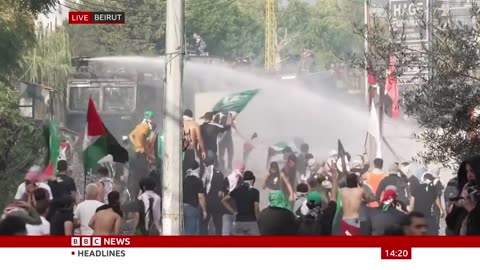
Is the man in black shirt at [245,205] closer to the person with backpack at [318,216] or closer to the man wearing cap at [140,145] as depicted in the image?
the person with backpack at [318,216]

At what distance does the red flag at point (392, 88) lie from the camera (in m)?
11.0

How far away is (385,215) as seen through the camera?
10.9 m

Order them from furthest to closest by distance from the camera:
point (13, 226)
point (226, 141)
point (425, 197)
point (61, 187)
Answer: point (226, 141) → point (425, 197) → point (61, 187) → point (13, 226)

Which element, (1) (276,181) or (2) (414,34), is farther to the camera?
(1) (276,181)

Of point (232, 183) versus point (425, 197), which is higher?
point (232, 183)

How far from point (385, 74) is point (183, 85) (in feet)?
5.77

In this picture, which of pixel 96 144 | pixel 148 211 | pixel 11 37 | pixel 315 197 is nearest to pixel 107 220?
pixel 148 211

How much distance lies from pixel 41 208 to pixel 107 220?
0.55 meters

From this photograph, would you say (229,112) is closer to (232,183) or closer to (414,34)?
(232,183)

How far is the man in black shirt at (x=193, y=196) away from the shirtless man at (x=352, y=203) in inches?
48.0

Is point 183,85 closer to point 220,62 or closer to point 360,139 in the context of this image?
point 220,62
